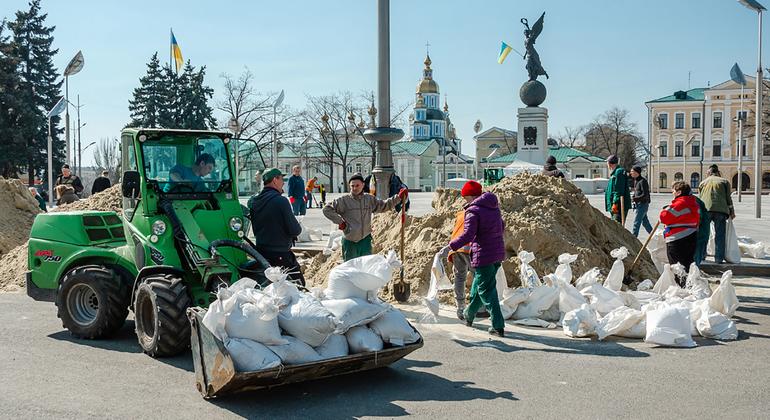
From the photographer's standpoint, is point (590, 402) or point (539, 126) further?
point (539, 126)

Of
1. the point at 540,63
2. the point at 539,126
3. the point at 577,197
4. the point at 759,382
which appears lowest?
the point at 759,382

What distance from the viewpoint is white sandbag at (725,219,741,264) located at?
44.7 ft

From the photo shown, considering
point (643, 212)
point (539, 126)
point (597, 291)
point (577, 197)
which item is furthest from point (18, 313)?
point (539, 126)

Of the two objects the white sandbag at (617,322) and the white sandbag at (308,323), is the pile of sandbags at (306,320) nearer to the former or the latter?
the white sandbag at (308,323)

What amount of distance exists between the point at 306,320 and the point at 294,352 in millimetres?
271

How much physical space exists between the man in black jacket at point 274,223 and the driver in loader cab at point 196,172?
679mm

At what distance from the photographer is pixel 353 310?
623 cm

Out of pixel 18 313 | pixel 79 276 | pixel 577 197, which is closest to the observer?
pixel 79 276

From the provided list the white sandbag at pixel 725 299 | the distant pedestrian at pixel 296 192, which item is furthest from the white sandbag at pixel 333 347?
the distant pedestrian at pixel 296 192

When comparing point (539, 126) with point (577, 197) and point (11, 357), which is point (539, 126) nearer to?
point (577, 197)

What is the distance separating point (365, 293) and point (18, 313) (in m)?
5.86

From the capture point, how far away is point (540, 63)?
4250cm

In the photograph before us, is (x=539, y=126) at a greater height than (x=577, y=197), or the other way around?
(x=539, y=126)

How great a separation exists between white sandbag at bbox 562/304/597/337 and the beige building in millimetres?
79777
